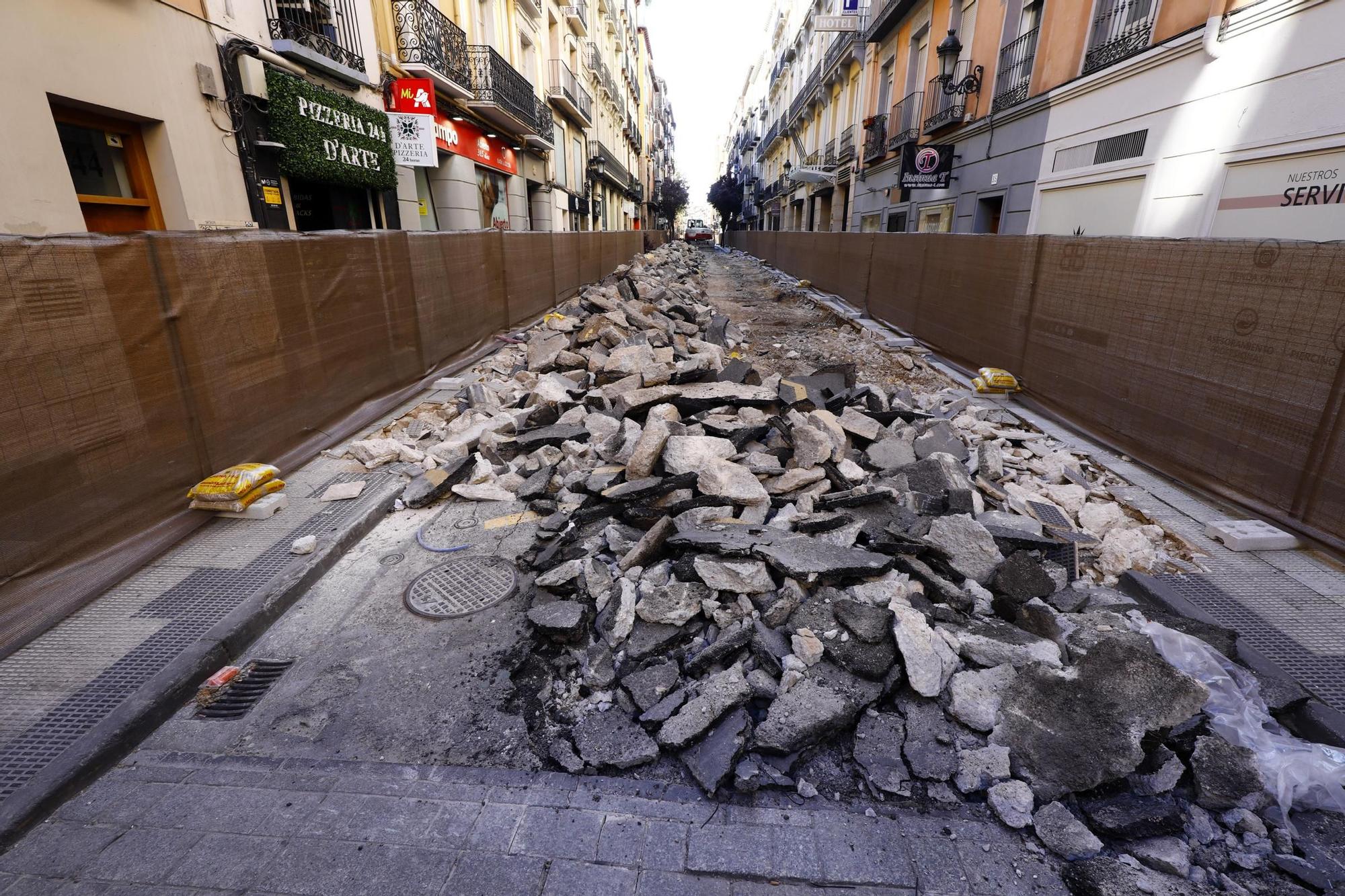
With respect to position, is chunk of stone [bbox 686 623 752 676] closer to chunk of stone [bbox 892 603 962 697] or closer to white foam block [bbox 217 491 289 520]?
chunk of stone [bbox 892 603 962 697]

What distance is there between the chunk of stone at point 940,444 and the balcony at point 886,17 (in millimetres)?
18806

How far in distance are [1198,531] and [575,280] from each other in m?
13.3

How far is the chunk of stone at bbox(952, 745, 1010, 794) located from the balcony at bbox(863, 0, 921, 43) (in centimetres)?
2179

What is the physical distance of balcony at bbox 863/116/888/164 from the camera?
20.6 metres

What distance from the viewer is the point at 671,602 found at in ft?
9.80

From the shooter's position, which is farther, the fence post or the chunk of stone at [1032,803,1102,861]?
the fence post

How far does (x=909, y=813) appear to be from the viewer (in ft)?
6.96

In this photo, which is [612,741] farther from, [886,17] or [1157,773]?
[886,17]

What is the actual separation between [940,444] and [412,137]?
39.9 ft

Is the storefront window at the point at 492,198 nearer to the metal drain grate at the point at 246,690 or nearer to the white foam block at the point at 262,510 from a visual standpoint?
the white foam block at the point at 262,510

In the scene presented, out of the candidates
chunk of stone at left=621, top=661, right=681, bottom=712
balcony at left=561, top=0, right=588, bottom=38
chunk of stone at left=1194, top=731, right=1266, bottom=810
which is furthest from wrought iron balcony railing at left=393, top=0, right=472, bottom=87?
chunk of stone at left=1194, top=731, right=1266, bottom=810

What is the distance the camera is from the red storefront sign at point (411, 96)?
12070 mm

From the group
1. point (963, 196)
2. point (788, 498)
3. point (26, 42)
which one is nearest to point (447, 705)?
point (788, 498)

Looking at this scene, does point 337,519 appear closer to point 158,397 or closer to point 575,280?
point 158,397
